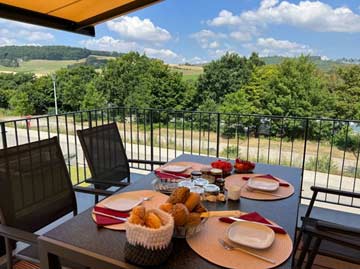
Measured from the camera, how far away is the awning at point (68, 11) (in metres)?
2.50

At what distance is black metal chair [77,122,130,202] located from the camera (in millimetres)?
2029

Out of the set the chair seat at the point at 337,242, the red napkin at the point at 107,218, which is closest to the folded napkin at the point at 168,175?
the red napkin at the point at 107,218

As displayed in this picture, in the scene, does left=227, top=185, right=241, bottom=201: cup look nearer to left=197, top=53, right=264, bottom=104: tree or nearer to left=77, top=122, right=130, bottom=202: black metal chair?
left=77, top=122, right=130, bottom=202: black metal chair

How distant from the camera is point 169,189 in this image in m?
1.52

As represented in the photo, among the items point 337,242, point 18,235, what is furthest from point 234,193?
point 18,235

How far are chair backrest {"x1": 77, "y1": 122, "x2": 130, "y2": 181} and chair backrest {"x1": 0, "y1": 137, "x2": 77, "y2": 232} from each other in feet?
0.98

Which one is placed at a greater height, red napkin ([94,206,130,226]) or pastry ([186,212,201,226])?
pastry ([186,212,201,226])

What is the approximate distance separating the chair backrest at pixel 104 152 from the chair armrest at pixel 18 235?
81 cm

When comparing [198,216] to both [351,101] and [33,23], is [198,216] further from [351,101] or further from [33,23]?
[351,101]

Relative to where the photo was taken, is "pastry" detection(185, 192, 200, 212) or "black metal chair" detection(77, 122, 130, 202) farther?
"black metal chair" detection(77, 122, 130, 202)

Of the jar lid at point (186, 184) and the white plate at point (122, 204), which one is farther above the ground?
the jar lid at point (186, 184)

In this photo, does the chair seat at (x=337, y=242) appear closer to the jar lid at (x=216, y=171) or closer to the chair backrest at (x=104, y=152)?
the jar lid at (x=216, y=171)

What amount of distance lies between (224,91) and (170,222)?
1784 centimetres

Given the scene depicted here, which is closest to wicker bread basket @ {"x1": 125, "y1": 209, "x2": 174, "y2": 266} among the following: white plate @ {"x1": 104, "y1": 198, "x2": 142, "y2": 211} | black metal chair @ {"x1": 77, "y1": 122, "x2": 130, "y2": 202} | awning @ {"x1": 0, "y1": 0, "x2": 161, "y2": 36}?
white plate @ {"x1": 104, "y1": 198, "x2": 142, "y2": 211}
